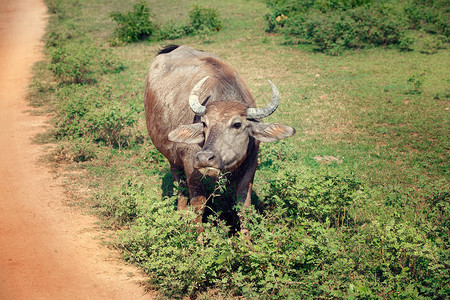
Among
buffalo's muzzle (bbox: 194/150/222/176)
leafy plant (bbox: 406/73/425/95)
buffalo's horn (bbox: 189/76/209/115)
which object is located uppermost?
buffalo's horn (bbox: 189/76/209/115)

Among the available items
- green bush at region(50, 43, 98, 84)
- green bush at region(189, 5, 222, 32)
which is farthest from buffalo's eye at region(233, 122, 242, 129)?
green bush at region(189, 5, 222, 32)

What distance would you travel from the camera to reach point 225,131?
15.4 feet

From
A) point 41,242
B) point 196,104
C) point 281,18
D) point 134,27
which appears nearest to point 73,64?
point 134,27

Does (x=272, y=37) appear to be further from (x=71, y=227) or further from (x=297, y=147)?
(x=71, y=227)

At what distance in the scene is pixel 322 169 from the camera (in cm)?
579

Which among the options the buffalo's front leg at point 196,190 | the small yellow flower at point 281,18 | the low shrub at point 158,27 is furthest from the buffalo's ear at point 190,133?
the small yellow flower at point 281,18

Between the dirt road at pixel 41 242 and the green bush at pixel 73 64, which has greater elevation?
the green bush at pixel 73 64

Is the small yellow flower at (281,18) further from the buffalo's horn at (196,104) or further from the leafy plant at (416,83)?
the buffalo's horn at (196,104)

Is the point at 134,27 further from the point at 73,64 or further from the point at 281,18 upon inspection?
the point at 281,18

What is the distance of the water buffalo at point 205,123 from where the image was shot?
15.3 feet

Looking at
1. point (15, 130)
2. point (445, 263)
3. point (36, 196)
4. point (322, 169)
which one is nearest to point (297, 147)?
point (322, 169)

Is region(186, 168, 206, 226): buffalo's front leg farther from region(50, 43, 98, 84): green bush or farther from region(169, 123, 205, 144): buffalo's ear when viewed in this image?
region(50, 43, 98, 84): green bush

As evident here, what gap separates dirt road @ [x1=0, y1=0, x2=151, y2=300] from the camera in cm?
460

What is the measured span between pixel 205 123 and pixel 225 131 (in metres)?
0.27
